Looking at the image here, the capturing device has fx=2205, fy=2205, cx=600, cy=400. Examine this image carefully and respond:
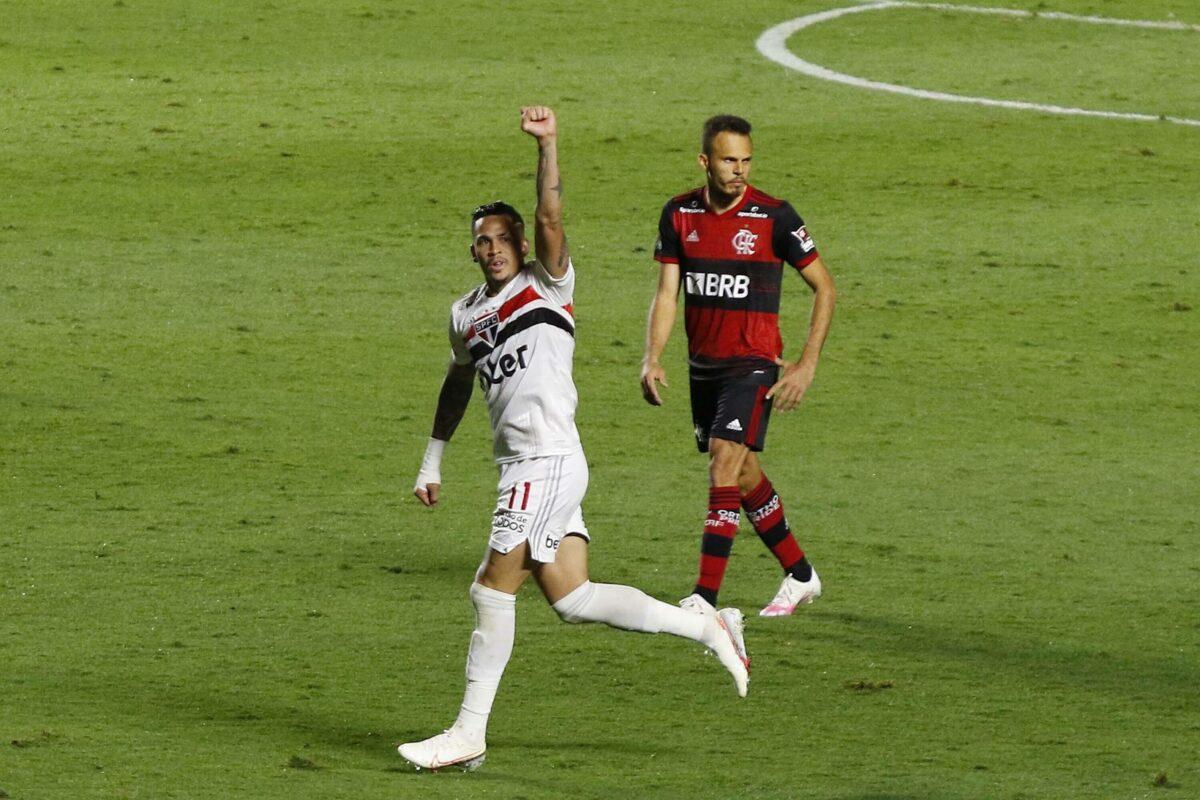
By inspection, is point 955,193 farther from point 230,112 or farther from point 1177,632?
point 1177,632

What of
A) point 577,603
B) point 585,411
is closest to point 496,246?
point 577,603

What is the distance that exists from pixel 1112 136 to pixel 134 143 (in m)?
7.74

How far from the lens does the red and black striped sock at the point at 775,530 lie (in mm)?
8312

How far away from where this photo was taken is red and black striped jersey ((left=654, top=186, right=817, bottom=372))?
8.09 metres

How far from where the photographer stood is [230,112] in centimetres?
1784

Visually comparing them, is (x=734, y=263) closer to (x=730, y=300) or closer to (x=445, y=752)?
(x=730, y=300)

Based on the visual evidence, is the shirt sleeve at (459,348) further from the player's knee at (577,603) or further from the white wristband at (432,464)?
the player's knee at (577,603)

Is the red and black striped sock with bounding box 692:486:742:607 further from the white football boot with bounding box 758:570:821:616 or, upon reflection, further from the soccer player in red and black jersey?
the white football boot with bounding box 758:570:821:616

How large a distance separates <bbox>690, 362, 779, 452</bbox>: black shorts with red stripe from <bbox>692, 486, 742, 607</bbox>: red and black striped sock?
206 millimetres

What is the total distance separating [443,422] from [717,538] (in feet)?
4.64

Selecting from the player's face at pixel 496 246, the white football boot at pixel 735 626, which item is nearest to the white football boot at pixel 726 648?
the white football boot at pixel 735 626

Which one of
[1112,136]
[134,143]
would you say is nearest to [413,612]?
[134,143]

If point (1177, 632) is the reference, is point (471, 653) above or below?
above

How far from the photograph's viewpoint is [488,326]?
6586 millimetres
